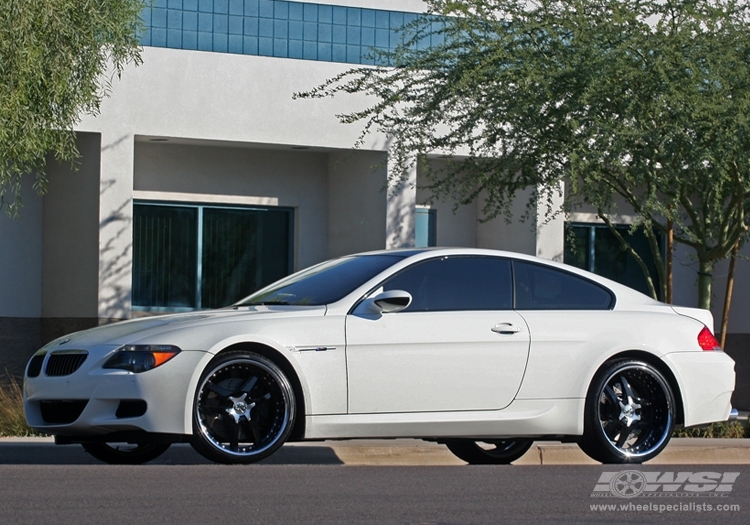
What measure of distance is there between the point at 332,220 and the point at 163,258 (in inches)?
112

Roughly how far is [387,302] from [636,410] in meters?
1.99

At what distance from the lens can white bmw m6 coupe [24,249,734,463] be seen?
798 cm

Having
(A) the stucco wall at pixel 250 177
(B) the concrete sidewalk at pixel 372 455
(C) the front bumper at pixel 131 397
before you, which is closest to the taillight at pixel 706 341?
(B) the concrete sidewalk at pixel 372 455

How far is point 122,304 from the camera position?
692 inches

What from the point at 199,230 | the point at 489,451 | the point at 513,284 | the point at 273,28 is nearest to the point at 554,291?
the point at 513,284

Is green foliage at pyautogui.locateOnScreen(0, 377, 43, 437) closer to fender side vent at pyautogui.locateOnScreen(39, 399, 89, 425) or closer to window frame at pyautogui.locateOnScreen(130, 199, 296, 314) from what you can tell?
fender side vent at pyautogui.locateOnScreen(39, 399, 89, 425)

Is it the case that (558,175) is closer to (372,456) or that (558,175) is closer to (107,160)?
(372,456)

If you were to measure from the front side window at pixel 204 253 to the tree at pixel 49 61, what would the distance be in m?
4.40

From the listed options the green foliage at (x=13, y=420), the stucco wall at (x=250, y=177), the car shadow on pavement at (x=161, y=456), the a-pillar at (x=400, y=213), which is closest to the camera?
the car shadow on pavement at (x=161, y=456)

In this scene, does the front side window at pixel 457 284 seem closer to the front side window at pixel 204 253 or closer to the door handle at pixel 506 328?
the door handle at pixel 506 328

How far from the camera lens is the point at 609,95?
13.2 m

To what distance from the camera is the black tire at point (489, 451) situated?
32.8 ft

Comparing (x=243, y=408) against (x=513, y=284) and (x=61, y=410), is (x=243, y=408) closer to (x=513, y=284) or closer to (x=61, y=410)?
(x=61, y=410)

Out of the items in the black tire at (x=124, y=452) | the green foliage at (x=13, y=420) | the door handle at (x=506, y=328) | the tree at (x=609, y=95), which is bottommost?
the green foliage at (x=13, y=420)
